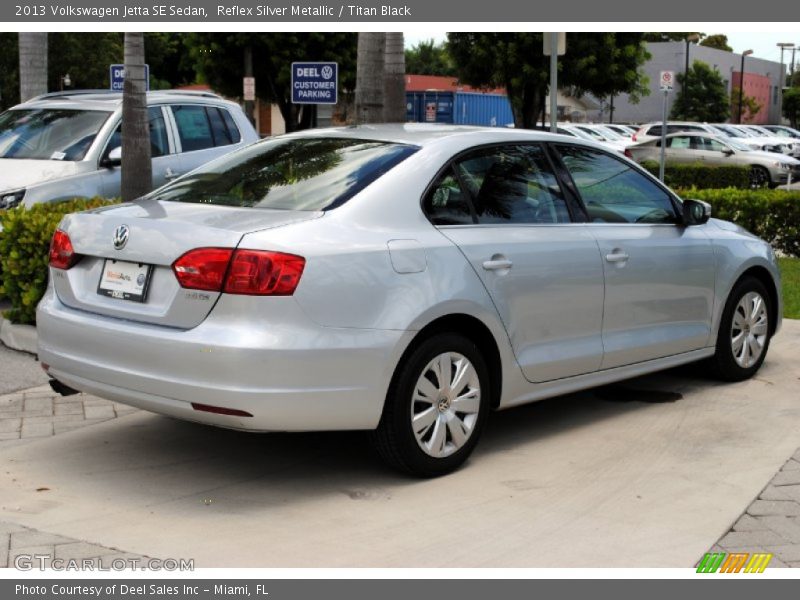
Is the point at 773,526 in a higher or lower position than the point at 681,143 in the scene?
lower

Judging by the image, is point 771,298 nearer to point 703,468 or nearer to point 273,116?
point 703,468

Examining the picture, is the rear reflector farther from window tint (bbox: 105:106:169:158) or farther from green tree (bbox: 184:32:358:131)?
green tree (bbox: 184:32:358:131)

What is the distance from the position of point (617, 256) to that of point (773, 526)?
6.27ft

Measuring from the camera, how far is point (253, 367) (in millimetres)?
4820

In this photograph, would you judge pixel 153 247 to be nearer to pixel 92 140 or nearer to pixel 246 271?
pixel 246 271

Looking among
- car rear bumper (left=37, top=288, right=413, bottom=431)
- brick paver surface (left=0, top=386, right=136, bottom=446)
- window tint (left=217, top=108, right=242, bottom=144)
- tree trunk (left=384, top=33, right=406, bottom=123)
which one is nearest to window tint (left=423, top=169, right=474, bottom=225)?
car rear bumper (left=37, top=288, right=413, bottom=431)

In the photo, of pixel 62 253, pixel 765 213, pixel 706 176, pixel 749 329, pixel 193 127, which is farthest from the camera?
pixel 706 176

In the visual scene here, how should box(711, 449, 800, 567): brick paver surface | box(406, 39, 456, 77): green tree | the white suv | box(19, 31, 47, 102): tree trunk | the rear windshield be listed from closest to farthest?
box(711, 449, 800, 567): brick paver surface
the rear windshield
the white suv
box(19, 31, 47, 102): tree trunk
box(406, 39, 456, 77): green tree

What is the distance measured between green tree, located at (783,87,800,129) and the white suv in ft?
273

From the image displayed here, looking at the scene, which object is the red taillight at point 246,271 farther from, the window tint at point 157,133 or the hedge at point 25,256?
the window tint at point 157,133

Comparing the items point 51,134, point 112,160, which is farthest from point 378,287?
point 51,134

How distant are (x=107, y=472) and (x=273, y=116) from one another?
59561mm

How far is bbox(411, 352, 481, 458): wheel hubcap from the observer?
5359 millimetres

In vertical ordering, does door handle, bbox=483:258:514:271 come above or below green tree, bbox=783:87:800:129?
below
